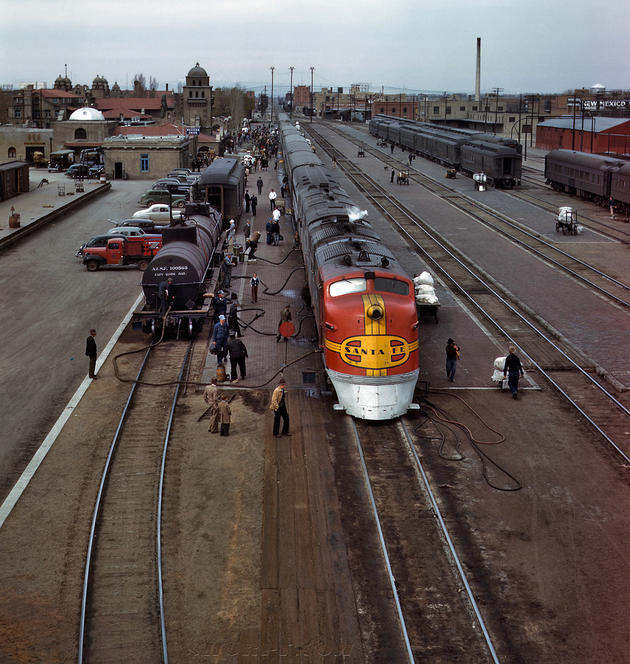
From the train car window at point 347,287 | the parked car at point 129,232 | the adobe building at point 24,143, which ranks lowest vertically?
the train car window at point 347,287

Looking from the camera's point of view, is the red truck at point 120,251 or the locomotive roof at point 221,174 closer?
the red truck at point 120,251

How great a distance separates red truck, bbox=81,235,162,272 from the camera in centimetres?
3428

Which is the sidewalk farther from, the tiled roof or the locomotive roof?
the locomotive roof

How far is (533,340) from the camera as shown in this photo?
79.1 feet

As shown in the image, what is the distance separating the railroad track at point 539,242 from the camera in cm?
3089

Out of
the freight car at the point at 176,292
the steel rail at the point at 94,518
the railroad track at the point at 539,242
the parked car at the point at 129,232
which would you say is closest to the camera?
the steel rail at the point at 94,518

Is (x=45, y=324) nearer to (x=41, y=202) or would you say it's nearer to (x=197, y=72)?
(x=41, y=202)

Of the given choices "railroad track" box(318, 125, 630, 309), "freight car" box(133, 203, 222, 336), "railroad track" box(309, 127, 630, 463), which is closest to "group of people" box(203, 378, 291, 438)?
"freight car" box(133, 203, 222, 336)

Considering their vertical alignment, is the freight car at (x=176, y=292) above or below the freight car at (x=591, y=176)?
below

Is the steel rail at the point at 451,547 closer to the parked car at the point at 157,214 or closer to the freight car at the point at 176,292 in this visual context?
the freight car at the point at 176,292

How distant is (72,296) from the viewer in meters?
29.6

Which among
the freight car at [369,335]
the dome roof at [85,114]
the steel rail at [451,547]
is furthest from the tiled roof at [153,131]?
the steel rail at [451,547]

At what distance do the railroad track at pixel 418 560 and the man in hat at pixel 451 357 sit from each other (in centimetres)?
380

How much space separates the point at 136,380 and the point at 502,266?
2045cm
